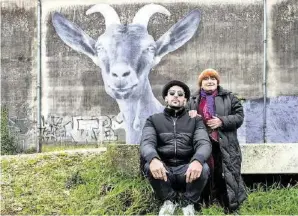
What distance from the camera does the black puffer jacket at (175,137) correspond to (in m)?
4.51

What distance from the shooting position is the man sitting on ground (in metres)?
4.33

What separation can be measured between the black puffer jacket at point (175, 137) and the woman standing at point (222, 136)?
0.12m

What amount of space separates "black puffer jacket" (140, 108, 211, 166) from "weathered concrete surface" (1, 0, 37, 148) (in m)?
10.4

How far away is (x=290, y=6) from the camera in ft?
47.2

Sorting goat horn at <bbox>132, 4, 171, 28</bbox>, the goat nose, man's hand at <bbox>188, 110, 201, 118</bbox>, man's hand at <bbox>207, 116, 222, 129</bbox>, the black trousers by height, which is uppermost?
goat horn at <bbox>132, 4, 171, 28</bbox>

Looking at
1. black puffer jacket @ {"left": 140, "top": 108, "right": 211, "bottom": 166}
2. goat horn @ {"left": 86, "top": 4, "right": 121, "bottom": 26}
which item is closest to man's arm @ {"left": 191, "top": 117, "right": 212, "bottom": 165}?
black puffer jacket @ {"left": 140, "top": 108, "right": 211, "bottom": 166}

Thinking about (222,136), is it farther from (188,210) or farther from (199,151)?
(188,210)

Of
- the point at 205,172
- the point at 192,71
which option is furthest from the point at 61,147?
the point at 205,172

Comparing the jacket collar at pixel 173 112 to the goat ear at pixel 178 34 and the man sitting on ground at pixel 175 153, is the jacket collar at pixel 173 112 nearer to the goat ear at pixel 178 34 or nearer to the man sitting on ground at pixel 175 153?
the man sitting on ground at pixel 175 153

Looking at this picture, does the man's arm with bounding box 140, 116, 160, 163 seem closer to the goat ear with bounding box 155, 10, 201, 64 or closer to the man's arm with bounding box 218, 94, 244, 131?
the man's arm with bounding box 218, 94, 244, 131

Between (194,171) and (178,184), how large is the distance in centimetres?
28

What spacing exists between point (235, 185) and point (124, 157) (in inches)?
49.1

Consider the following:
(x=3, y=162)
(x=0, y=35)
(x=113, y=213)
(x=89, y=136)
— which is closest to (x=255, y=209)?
→ (x=113, y=213)

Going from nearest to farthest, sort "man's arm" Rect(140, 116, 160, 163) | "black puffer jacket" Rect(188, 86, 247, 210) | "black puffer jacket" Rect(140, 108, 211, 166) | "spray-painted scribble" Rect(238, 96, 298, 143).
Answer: "man's arm" Rect(140, 116, 160, 163) < "black puffer jacket" Rect(140, 108, 211, 166) < "black puffer jacket" Rect(188, 86, 247, 210) < "spray-painted scribble" Rect(238, 96, 298, 143)
